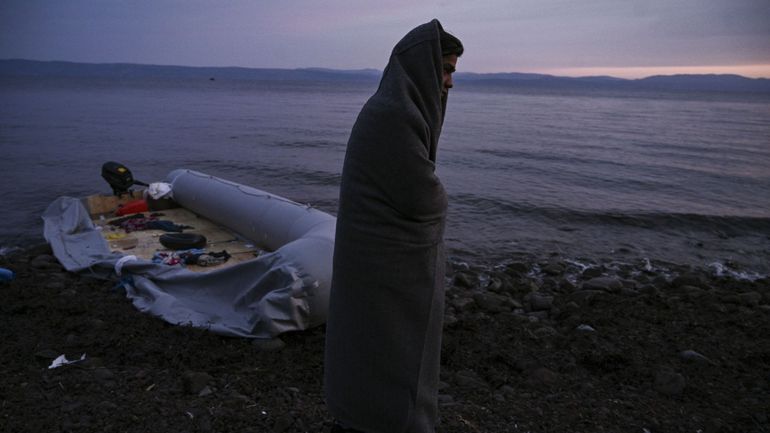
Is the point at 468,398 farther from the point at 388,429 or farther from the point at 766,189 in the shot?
the point at 766,189

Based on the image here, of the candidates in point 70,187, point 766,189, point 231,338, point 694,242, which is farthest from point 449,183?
point 231,338

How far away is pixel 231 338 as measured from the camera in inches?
184

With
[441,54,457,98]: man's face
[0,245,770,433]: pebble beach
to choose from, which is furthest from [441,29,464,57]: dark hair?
[0,245,770,433]: pebble beach

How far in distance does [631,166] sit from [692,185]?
3.19 m

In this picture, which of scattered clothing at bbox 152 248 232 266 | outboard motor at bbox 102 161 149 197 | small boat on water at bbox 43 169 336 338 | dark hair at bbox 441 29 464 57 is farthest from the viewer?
outboard motor at bbox 102 161 149 197

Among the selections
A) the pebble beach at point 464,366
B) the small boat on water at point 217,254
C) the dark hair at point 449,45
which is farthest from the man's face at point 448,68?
the small boat on water at point 217,254

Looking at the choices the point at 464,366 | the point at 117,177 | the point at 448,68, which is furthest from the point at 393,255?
the point at 117,177

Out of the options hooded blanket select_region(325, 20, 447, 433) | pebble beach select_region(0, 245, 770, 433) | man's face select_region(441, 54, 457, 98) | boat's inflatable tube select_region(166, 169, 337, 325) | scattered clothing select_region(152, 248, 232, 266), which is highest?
man's face select_region(441, 54, 457, 98)

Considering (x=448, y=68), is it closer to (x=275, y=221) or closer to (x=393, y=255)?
(x=393, y=255)

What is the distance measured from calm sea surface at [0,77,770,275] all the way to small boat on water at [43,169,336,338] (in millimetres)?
2309

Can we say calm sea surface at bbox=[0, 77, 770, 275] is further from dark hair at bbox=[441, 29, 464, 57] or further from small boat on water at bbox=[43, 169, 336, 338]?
dark hair at bbox=[441, 29, 464, 57]

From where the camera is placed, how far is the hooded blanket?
200 centimetres

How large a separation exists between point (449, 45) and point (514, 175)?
1494 cm

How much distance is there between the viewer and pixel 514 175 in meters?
16.6
